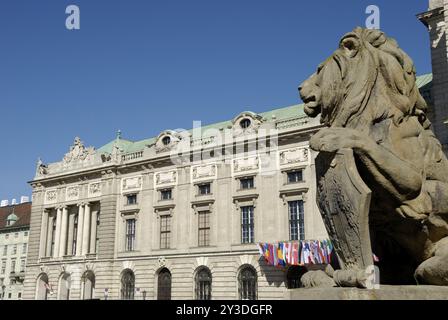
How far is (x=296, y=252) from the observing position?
107ft

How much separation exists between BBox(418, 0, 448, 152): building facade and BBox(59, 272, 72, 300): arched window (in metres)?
32.7

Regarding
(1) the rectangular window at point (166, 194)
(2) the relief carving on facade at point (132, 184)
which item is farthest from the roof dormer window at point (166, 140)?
(1) the rectangular window at point (166, 194)

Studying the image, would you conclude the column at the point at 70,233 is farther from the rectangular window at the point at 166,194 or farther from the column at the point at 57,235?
the rectangular window at the point at 166,194

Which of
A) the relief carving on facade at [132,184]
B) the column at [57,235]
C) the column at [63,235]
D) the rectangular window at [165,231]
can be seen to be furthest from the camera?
the column at [57,235]

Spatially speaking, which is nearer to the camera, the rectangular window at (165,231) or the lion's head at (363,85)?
the lion's head at (363,85)

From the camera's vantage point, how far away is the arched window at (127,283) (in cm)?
4197

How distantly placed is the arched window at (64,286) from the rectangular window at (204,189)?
1533cm

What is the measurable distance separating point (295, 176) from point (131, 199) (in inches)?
601

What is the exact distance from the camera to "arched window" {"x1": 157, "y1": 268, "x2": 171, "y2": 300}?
3969cm

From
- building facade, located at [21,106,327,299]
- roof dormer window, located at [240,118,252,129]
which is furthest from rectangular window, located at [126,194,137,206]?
roof dormer window, located at [240,118,252,129]

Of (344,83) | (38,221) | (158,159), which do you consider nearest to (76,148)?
(38,221)

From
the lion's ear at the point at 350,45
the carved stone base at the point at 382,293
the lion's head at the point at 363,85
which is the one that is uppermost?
the lion's ear at the point at 350,45
